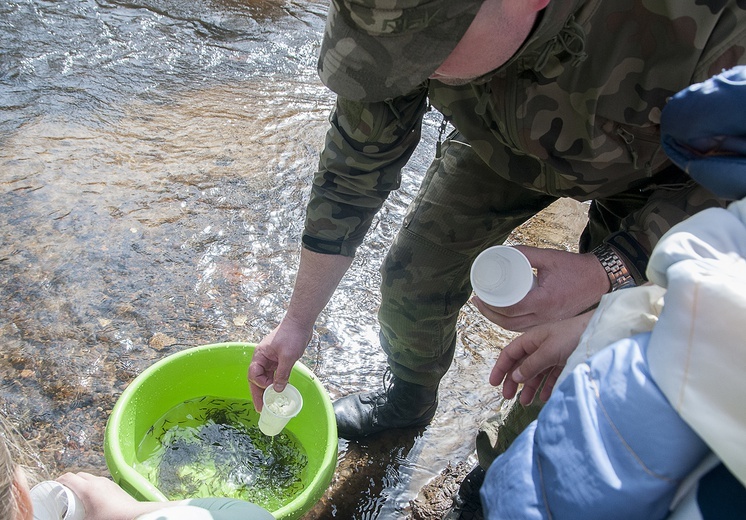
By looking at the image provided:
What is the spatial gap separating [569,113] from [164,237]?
1.78 meters

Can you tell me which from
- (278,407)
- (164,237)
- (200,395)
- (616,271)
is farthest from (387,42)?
(164,237)

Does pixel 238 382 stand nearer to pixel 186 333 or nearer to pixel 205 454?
pixel 205 454

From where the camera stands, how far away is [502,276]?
52.8 inches

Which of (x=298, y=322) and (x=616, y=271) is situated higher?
(x=616, y=271)

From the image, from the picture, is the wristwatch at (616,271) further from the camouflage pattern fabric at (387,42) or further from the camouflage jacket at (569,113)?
the camouflage pattern fabric at (387,42)

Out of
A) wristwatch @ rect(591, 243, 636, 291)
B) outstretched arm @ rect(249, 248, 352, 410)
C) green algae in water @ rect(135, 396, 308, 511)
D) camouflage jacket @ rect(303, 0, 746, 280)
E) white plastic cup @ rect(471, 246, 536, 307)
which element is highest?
camouflage jacket @ rect(303, 0, 746, 280)

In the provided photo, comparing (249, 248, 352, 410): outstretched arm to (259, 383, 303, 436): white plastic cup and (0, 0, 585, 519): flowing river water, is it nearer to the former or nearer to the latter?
(259, 383, 303, 436): white plastic cup

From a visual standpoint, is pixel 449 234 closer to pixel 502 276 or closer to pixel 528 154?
pixel 528 154

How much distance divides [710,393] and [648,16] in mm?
930

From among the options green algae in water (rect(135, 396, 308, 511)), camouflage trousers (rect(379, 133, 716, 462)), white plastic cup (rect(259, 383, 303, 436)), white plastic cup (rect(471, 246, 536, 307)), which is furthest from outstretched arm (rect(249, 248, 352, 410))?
white plastic cup (rect(471, 246, 536, 307))

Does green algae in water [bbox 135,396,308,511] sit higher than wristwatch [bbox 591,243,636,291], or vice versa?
wristwatch [bbox 591,243,636,291]

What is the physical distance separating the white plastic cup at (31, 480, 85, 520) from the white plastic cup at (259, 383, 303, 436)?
20.4 inches

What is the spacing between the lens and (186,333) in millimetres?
2289

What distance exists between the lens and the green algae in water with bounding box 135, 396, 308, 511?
1.85m
